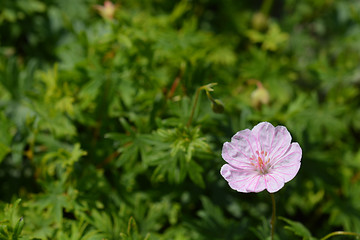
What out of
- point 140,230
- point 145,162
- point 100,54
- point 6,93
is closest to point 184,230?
point 140,230

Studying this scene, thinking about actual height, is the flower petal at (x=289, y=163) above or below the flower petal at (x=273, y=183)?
above

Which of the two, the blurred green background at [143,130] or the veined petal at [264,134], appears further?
the blurred green background at [143,130]

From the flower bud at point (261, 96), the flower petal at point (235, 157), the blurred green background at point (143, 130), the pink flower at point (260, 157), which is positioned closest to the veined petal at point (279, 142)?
the pink flower at point (260, 157)

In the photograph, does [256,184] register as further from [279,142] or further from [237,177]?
[279,142]

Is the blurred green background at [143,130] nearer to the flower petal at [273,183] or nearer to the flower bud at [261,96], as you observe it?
the flower bud at [261,96]

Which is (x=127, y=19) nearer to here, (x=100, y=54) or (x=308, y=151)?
(x=100, y=54)

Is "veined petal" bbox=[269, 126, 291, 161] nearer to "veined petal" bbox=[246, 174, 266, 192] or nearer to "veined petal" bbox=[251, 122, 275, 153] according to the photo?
"veined petal" bbox=[251, 122, 275, 153]
